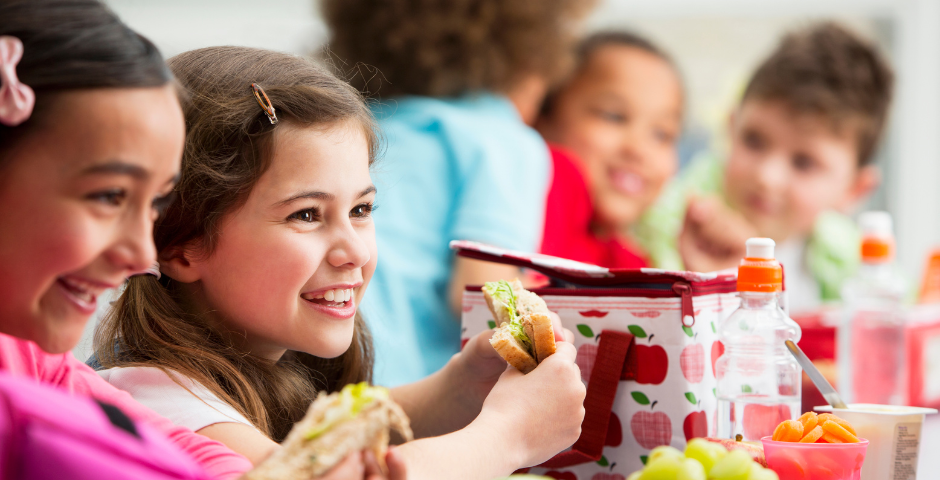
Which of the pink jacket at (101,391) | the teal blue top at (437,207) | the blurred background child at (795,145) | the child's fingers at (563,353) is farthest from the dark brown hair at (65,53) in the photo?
the blurred background child at (795,145)

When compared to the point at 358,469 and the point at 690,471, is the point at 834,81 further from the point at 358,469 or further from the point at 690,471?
the point at 358,469

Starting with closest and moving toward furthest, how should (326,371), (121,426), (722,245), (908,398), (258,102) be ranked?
(121,426) → (258,102) → (326,371) → (908,398) → (722,245)

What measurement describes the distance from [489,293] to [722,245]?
4.39ft

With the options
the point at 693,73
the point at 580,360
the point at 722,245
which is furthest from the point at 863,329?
the point at 693,73

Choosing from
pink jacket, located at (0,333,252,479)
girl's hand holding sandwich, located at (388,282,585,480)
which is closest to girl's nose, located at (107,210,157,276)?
pink jacket, located at (0,333,252,479)

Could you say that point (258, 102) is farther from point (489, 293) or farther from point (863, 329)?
point (863, 329)

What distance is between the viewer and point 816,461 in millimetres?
637

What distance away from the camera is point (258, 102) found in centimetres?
77

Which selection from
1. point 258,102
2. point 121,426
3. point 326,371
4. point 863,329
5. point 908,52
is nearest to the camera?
point 121,426

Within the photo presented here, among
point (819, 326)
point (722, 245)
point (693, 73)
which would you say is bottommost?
point (819, 326)

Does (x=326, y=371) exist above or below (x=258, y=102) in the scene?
below

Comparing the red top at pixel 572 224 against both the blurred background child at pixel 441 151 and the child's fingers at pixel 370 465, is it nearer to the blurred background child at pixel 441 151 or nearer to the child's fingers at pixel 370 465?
the blurred background child at pixel 441 151

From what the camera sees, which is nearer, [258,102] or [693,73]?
[258,102]

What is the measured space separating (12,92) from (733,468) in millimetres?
532
